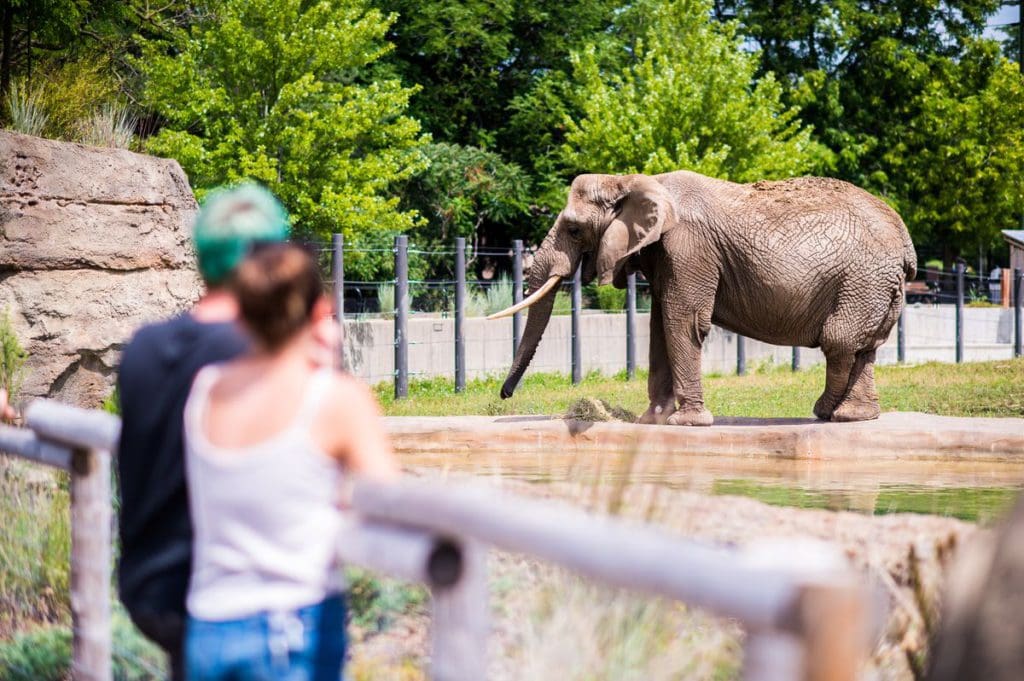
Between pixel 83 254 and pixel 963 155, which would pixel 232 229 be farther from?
pixel 963 155

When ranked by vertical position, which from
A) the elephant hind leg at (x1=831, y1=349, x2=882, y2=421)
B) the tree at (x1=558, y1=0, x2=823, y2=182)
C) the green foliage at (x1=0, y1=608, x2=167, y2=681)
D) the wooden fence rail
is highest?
the tree at (x1=558, y1=0, x2=823, y2=182)

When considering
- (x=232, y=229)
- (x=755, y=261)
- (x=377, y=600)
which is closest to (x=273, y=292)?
(x=232, y=229)

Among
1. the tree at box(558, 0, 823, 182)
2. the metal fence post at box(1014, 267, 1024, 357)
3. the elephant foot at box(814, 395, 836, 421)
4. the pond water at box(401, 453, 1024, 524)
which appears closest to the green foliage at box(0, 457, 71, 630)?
the pond water at box(401, 453, 1024, 524)

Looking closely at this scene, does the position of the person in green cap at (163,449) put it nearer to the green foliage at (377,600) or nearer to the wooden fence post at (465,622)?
the wooden fence post at (465,622)

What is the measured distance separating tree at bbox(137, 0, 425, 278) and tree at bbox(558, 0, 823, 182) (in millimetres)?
5340

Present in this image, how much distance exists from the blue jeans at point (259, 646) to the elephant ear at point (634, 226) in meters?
8.22

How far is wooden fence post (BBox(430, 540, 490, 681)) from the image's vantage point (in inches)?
107

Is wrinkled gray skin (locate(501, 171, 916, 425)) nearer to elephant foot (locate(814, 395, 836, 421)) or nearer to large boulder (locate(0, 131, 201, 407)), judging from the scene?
elephant foot (locate(814, 395, 836, 421))

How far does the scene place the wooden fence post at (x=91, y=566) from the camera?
3.98 metres

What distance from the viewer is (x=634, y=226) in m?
11.1

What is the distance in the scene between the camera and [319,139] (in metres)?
21.2

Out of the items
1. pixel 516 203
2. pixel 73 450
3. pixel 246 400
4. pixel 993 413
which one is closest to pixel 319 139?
pixel 516 203

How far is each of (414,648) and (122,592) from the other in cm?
114

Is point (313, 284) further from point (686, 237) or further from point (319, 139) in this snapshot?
point (319, 139)
